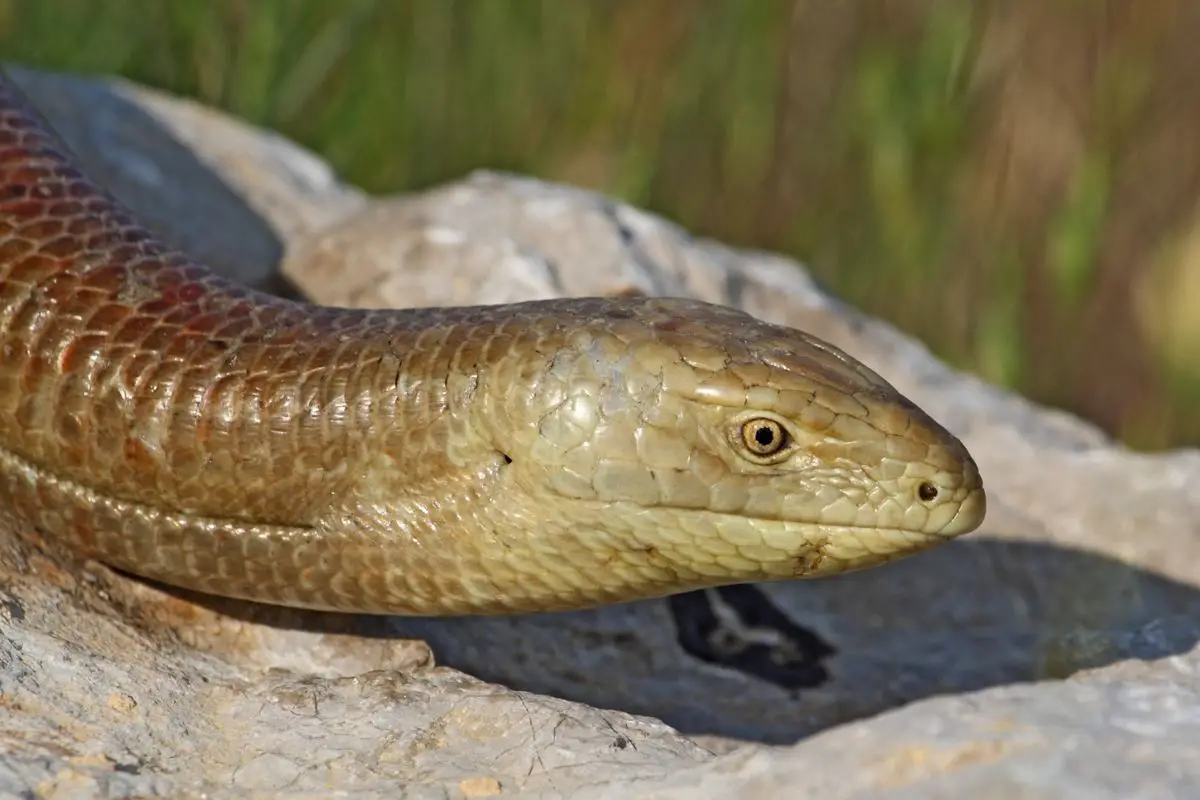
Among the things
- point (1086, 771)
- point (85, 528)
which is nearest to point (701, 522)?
point (1086, 771)

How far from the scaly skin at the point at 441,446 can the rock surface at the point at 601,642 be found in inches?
7.9

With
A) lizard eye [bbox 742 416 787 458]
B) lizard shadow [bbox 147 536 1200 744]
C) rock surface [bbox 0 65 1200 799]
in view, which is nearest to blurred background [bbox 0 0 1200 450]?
rock surface [bbox 0 65 1200 799]

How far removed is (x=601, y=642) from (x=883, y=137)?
123 inches

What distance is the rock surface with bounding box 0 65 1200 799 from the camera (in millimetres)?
2746

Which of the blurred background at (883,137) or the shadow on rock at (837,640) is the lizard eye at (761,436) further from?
the blurred background at (883,137)

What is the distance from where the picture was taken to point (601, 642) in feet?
13.4

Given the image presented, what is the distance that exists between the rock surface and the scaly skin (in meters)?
0.20

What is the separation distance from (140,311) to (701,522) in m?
1.29

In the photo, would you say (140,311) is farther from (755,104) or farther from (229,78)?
(755,104)

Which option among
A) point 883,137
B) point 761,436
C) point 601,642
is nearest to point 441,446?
point 761,436

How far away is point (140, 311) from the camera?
12.1 ft

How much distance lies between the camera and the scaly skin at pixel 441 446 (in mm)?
3328

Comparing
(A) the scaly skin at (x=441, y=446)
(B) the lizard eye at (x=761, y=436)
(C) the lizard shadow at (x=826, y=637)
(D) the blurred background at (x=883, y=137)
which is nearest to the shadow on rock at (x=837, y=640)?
(C) the lizard shadow at (x=826, y=637)

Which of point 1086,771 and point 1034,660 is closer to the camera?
point 1086,771
